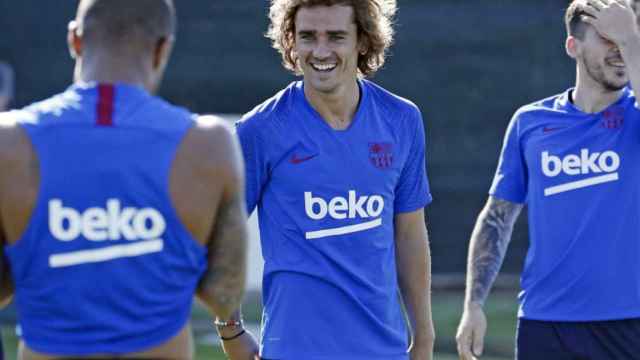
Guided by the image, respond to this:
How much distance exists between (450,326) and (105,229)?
23.3 ft

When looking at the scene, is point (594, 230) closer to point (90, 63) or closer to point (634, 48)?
point (634, 48)

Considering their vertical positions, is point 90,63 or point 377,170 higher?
point 90,63

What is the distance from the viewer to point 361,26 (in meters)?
4.89

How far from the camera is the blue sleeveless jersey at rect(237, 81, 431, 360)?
4.63 m

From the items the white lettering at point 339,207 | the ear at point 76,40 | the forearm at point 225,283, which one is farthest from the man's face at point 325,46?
the ear at point 76,40

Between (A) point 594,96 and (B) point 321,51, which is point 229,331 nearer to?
(B) point 321,51

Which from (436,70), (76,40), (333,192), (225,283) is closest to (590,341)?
(333,192)

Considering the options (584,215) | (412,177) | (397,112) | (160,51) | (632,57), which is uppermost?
(160,51)

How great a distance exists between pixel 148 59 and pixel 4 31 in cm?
760

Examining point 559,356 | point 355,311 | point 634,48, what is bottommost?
point 559,356

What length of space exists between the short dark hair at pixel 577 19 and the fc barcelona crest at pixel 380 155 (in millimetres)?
1043

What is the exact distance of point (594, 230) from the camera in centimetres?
521

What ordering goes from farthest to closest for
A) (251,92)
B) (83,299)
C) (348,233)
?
(251,92) → (348,233) → (83,299)

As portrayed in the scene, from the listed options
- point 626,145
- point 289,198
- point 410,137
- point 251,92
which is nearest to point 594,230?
point 626,145
